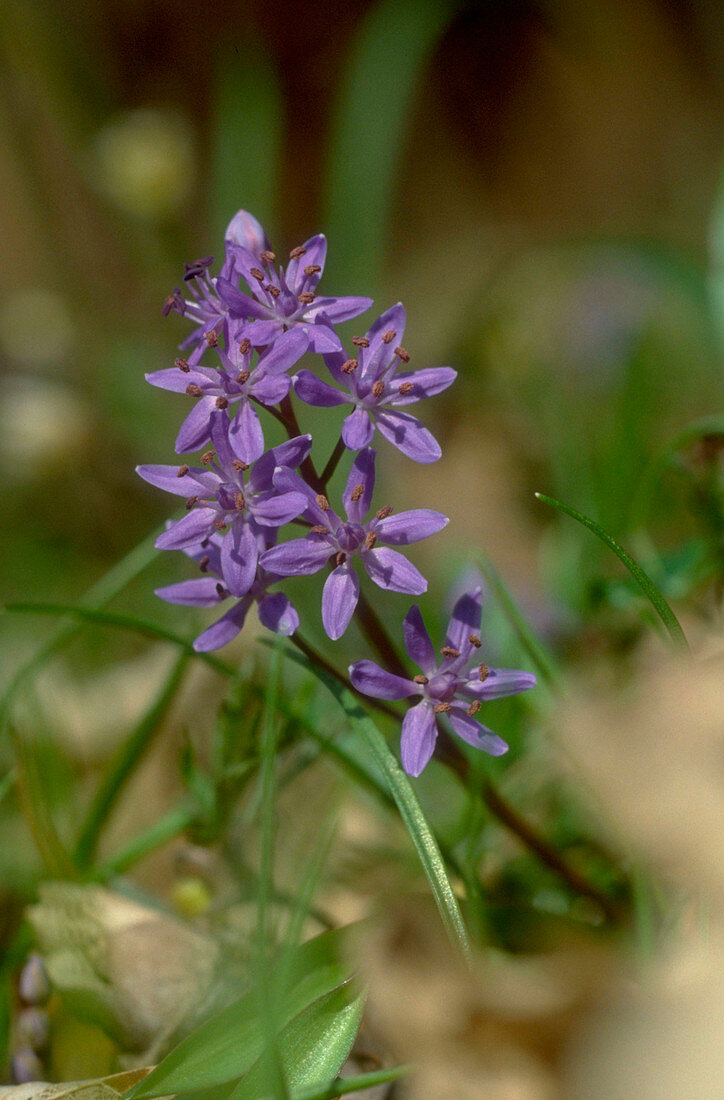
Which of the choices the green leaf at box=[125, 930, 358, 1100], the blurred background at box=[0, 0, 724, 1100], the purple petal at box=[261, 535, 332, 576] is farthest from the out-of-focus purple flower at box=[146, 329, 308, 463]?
the blurred background at box=[0, 0, 724, 1100]

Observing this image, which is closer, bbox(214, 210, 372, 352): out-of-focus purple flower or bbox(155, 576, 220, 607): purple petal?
bbox(214, 210, 372, 352): out-of-focus purple flower

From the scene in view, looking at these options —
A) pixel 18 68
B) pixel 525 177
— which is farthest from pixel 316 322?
pixel 18 68

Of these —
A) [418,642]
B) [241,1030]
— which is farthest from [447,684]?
[241,1030]

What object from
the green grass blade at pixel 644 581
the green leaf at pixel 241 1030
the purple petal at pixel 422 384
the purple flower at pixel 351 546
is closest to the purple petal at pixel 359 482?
the purple flower at pixel 351 546

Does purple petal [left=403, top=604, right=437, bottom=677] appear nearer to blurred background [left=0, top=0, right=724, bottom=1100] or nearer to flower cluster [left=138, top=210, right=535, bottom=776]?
flower cluster [left=138, top=210, right=535, bottom=776]

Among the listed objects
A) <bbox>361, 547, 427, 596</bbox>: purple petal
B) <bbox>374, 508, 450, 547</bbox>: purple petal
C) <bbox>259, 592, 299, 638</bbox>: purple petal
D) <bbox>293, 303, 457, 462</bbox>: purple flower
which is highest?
<bbox>293, 303, 457, 462</bbox>: purple flower

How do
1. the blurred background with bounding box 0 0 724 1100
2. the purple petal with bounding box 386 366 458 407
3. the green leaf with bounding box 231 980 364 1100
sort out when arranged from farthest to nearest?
the blurred background with bounding box 0 0 724 1100 → the purple petal with bounding box 386 366 458 407 → the green leaf with bounding box 231 980 364 1100

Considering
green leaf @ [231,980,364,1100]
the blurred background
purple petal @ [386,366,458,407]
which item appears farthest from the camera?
the blurred background
